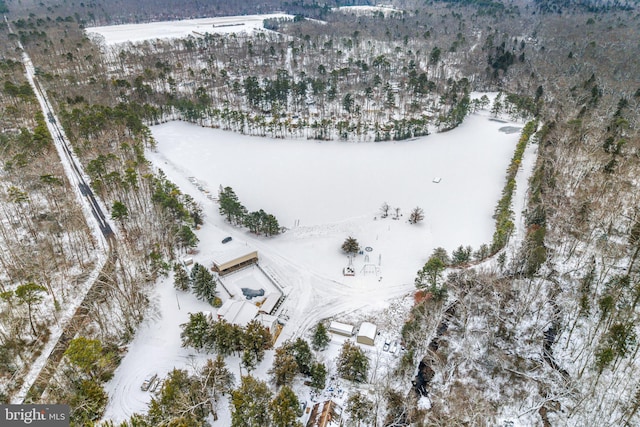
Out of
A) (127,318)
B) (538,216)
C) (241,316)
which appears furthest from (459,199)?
(127,318)

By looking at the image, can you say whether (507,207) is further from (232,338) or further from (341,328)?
(232,338)

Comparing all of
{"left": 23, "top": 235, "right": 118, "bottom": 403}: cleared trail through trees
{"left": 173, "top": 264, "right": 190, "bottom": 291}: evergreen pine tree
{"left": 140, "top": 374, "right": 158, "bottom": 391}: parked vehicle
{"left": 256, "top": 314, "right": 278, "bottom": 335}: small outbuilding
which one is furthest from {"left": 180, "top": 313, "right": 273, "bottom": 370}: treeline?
{"left": 23, "top": 235, "right": 118, "bottom": 403}: cleared trail through trees

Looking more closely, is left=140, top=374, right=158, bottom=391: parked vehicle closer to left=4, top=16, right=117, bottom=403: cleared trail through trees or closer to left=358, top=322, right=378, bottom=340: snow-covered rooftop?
left=4, top=16, right=117, bottom=403: cleared trail through trees

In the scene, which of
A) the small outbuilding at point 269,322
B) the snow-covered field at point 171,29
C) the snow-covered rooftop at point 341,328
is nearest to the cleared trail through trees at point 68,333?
the small outbuilding at point 269,322

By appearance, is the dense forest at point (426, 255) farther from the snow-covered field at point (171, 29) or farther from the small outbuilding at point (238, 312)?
the snow-covered field at point (171, 29)

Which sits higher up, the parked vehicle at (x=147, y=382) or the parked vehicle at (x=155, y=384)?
the parked vehicle at (x=147, y=382)

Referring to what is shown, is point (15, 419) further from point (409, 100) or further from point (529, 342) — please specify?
point (409, 100)

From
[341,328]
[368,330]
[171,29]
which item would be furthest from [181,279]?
[171,29]

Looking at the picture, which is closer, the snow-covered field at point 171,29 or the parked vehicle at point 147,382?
the parked vehicle at point 147,382
